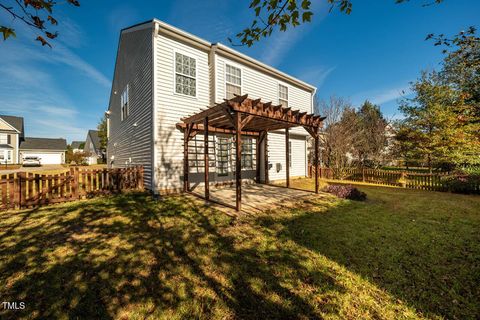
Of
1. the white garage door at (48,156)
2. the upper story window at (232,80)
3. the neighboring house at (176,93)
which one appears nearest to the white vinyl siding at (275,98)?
the neighboring house at (176,93)

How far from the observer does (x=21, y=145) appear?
3641 cm

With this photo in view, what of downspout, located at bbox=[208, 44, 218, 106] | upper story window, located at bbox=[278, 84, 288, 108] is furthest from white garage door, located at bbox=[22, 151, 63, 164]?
upper story window, located at bbox=[278, 84, 288, 108]

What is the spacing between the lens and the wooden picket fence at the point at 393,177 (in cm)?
1027

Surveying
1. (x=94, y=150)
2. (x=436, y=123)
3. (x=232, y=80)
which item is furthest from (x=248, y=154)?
(x=94, y=150)

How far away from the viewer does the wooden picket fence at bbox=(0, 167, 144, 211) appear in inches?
225

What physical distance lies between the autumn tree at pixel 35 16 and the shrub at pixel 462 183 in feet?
49.3

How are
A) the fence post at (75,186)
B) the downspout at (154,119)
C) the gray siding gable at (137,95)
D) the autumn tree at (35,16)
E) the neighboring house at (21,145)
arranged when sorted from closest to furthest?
1. the autumn tree at (35,16)
2. the fence post at (75,186)
3. the downspout at (154,119)
4. the gray siding gable at (137,95)
5. the neighboring house at (21,145)

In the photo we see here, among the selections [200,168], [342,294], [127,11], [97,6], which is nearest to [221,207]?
[200,168]

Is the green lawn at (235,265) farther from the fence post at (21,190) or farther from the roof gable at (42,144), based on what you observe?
the roof gable at (42,144)

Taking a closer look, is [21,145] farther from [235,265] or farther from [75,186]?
[235,265]

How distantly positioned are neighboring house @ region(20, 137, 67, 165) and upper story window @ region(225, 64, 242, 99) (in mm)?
46996

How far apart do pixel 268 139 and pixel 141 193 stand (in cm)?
746

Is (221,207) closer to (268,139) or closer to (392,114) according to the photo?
(268,139)

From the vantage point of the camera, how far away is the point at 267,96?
11688mm
